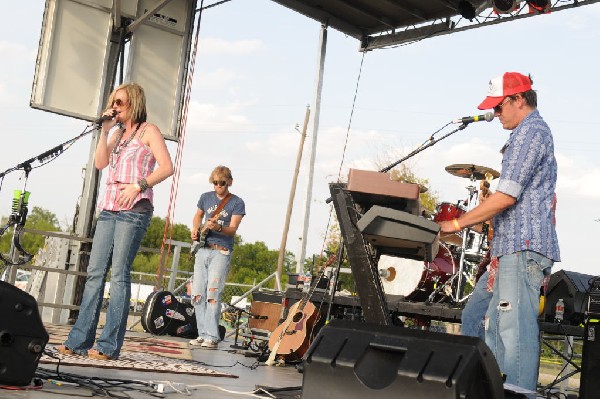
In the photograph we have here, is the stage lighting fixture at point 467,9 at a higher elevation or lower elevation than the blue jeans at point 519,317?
higher

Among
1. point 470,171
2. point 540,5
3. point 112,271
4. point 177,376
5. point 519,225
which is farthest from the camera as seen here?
point 470,171

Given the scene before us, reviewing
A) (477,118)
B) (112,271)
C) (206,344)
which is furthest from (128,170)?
(206,344)

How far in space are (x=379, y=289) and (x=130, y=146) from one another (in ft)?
7.93

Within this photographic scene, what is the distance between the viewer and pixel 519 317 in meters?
3.44

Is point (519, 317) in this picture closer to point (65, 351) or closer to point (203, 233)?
point (65, 351)

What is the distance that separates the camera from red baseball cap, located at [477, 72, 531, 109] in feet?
12.0

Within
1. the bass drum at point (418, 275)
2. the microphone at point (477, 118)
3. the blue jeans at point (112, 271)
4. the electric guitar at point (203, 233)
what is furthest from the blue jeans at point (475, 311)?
the bass drum at point (418, 275)

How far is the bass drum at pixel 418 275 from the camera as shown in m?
8.82

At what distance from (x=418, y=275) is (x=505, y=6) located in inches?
118

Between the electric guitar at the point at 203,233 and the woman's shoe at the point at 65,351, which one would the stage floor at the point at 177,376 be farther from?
the electric guitar at the point at 203,233

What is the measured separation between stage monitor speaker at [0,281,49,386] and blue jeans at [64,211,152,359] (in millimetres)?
1442

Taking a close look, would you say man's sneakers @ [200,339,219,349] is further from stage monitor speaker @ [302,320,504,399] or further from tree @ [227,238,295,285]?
tree @ [227,238,295,285]

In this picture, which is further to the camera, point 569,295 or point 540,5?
point 540,5

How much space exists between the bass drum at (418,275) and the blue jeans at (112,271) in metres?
4.31
